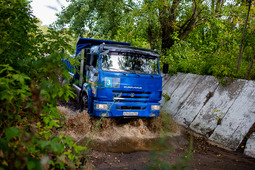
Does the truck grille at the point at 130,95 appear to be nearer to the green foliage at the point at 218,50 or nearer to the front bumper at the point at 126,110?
the front bumper at the point at 126,110

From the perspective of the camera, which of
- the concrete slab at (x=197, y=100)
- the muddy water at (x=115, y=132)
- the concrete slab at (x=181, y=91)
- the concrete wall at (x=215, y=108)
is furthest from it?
the concrete slab at (x=181, y=91)

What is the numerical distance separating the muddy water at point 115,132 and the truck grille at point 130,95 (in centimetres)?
87

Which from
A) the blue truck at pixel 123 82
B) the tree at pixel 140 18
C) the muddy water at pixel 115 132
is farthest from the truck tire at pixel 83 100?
the tree at pixel 140 18

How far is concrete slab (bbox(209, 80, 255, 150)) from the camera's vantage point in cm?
576

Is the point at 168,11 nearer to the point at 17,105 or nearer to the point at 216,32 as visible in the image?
the point at 216,32

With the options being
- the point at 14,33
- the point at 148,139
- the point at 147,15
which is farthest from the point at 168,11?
the point at 14,33

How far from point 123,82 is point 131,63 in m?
0.78

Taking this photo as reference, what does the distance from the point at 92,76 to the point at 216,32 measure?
12.6 m

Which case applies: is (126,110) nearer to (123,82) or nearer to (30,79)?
(123,82)

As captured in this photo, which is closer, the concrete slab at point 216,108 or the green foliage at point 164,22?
the concrete slab at point 216,108

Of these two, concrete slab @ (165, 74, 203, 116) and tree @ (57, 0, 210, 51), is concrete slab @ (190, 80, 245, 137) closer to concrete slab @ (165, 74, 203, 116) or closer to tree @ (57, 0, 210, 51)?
concrete slab @ (165, 74, 203, 116)

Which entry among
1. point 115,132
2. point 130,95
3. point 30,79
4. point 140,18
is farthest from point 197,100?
point 30,79

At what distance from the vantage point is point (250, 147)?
5.29 meters

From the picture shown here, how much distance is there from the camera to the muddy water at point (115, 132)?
219 inches
